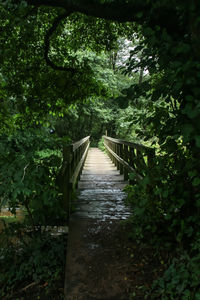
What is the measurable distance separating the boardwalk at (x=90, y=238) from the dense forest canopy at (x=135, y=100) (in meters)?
0.47

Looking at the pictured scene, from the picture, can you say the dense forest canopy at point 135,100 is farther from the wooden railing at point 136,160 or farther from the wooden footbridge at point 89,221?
the wooden footbridge at point 89,221

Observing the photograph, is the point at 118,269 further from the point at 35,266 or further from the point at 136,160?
the point at 136,160

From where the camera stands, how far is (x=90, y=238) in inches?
135

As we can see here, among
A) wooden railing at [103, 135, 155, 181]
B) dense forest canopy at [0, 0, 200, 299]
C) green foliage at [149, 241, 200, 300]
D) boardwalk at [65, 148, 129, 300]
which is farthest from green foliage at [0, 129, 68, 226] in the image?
green foliage at [149, 241, 200, 300]

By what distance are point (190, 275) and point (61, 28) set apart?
5.77 m

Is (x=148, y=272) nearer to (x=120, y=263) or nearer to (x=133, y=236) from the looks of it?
(x=120, y=263)

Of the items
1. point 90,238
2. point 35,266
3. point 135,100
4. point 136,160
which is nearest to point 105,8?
point 135,100

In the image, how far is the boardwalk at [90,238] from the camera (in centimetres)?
254

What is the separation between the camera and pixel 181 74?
220 centimetres

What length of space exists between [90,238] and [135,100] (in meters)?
2.00

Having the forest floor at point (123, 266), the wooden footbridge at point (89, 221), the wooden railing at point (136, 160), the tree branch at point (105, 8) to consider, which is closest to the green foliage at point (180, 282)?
the forest floor at point (123, 266)

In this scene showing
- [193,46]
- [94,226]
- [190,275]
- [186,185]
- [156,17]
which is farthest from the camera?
[94,226]

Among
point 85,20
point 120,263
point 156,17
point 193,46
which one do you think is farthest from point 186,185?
point 85,20

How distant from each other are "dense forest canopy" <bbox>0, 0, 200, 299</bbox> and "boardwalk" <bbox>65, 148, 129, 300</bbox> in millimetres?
473
